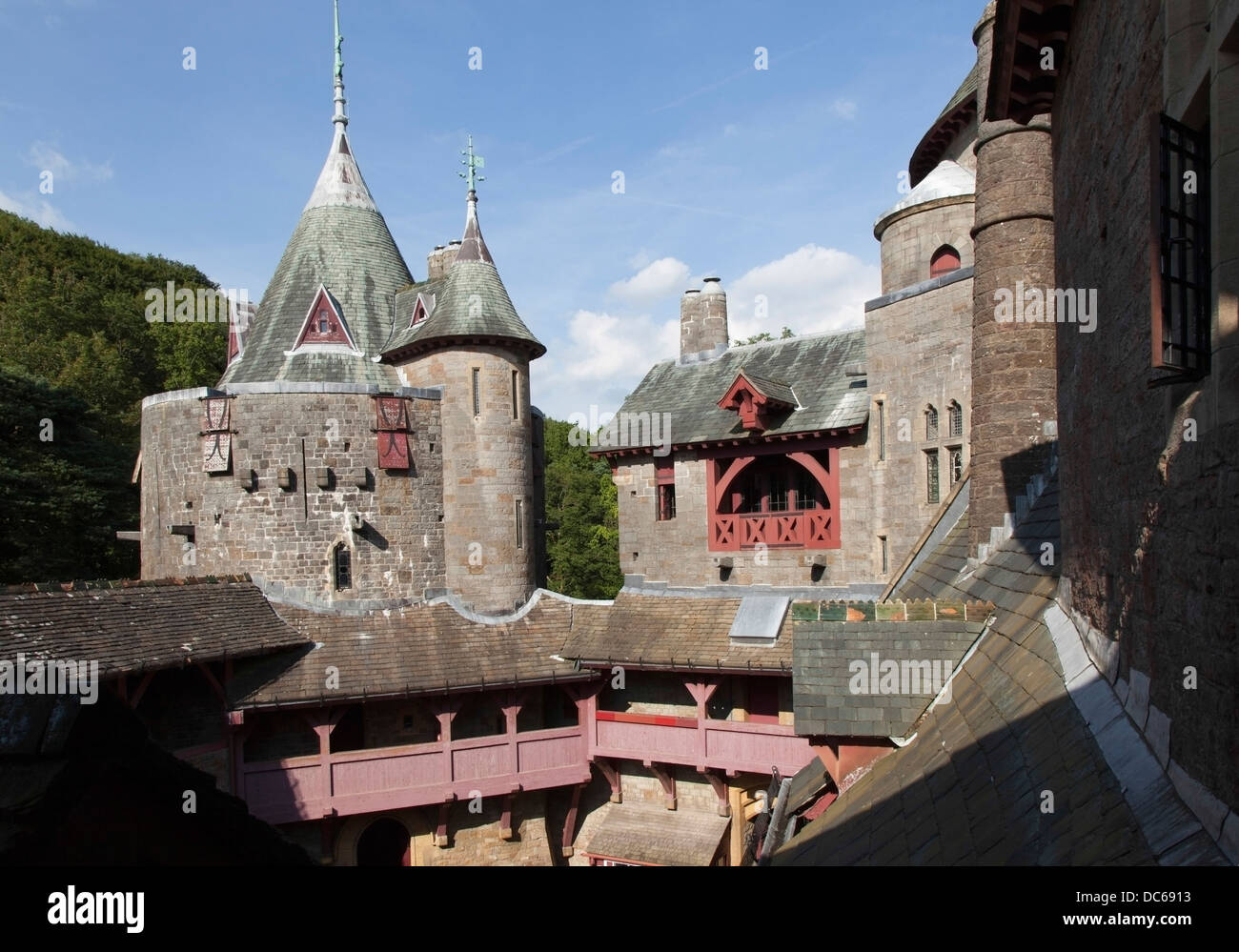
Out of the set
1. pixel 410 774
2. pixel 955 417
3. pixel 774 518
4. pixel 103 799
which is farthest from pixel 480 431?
pixel 103 799

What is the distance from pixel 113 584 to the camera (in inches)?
643

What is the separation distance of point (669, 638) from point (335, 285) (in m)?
12.7

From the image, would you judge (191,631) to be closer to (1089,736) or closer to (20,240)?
(1089,736)

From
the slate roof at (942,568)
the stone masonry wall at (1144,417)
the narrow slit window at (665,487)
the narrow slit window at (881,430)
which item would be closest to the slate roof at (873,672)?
the stone masonry wall at (1144,417)

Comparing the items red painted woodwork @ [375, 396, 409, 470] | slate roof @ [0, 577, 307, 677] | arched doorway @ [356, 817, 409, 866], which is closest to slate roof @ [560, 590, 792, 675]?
arched doorway @ [356, 817, 409, 866]

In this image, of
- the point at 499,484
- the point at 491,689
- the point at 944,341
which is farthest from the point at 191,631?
the point at 944,341

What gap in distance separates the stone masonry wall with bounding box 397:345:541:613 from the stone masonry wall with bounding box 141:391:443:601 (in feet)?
1.97

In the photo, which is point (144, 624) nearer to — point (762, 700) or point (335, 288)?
point (335, 288)

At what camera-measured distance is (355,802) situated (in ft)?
56.9

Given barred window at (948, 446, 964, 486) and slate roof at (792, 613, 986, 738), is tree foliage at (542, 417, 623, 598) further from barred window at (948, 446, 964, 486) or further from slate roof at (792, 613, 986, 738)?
slate roof at (792, 613, 986, 738)

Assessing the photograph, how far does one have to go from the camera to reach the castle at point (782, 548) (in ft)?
12.3

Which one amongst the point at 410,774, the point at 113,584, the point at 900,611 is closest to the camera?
the point at 900,611

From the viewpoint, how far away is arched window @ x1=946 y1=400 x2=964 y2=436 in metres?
16.4

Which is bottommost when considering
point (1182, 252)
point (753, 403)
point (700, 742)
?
point (700, 742)
